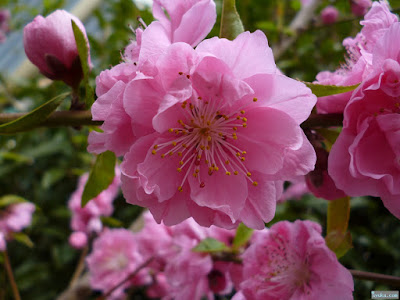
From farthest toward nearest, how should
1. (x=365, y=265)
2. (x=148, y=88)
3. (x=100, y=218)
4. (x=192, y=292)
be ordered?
(x=365, y=265), (x=100, y=218), (x=192, y=292), (x=148, y=88)

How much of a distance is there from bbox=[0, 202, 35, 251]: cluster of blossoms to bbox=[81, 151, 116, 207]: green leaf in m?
0.79

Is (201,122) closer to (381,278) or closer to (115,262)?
(381,278)

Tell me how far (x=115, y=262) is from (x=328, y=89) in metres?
1.00

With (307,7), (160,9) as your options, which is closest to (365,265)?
(307,7)

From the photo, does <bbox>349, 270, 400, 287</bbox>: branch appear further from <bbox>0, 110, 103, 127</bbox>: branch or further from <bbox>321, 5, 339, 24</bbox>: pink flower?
<bbox>321, 5, 339, 24</bbox>: pink flower

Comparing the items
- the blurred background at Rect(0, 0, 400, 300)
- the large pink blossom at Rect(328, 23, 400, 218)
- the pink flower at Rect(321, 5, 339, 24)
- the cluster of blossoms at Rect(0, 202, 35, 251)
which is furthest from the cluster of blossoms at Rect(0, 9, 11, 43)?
the large pink blossom at Rect(328, 23, 400, 218)

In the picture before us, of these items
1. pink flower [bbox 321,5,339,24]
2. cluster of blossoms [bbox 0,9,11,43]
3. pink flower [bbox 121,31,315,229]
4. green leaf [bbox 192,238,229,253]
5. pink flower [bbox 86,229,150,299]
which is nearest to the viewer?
pink flower [bbox 121,31,315,229]

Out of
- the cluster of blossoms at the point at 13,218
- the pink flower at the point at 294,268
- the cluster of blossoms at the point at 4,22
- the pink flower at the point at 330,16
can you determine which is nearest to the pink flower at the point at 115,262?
the cluster of blossoms at the point at 13,218

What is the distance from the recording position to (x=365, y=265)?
4.56ft

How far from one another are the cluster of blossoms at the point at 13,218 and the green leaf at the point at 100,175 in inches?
31.1

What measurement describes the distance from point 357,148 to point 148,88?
0.74 ft

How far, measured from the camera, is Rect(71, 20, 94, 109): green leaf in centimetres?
46

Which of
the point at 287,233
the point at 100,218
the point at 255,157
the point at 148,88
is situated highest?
the point at 148,88

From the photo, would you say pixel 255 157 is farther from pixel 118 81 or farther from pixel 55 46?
pixel 55 46
